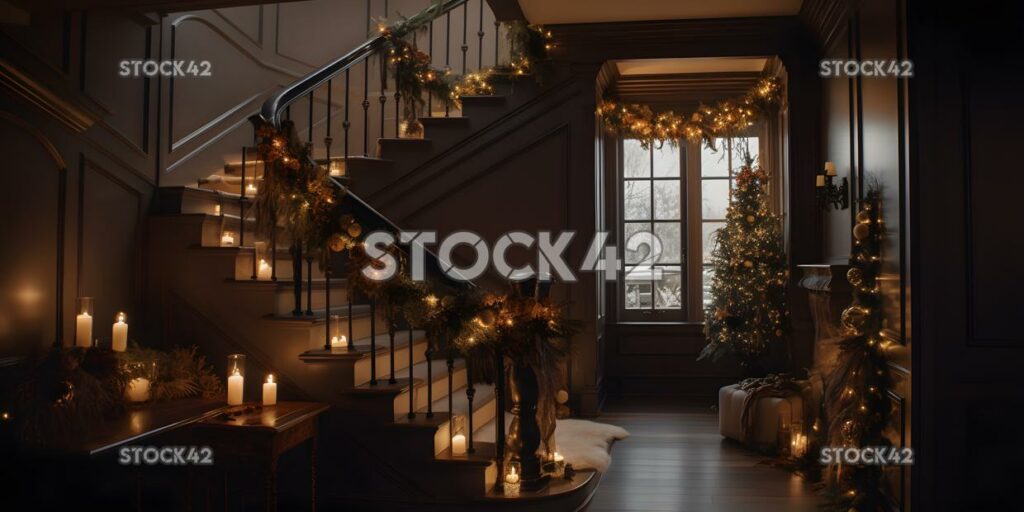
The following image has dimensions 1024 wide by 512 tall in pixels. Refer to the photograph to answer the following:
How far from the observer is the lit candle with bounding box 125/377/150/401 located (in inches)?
138

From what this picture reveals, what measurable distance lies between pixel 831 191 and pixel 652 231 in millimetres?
3056

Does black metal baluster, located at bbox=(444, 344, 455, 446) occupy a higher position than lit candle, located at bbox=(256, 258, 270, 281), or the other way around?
lit candle, located at bbox=(256, 258, 270, 281)

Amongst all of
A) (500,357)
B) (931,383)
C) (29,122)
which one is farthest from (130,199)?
(931,383)

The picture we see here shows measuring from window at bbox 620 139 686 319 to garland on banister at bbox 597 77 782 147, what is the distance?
1.18 feet

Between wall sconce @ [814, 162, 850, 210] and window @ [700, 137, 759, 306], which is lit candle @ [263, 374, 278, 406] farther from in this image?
window @ [700, 137, 759, 306]

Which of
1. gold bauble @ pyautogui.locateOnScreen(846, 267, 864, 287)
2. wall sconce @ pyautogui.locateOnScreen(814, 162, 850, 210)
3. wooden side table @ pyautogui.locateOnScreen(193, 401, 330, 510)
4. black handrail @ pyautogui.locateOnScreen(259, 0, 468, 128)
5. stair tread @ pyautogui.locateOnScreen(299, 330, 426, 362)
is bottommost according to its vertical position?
wooden side table @ pyautogui.locateOnScreen(193, 401, 330, 510)

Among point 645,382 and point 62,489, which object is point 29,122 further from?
point 645,382

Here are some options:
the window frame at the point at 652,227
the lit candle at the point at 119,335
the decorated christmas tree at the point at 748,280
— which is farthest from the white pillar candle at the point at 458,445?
the window frame at the point at 652,227

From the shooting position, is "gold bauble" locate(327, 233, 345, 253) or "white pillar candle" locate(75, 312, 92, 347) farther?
"gold bauble" locate(327, 233, 345, 253)

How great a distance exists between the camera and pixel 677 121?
24.1 feet

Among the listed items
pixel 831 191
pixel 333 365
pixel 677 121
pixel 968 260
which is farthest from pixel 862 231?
pixel 677 121

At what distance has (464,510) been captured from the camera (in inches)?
149

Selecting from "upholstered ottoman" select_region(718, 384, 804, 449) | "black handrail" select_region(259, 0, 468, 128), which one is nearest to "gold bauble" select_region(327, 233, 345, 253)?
"black handrail" select_region(259, 0, 468, 128)

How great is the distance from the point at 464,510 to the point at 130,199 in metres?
2.57
